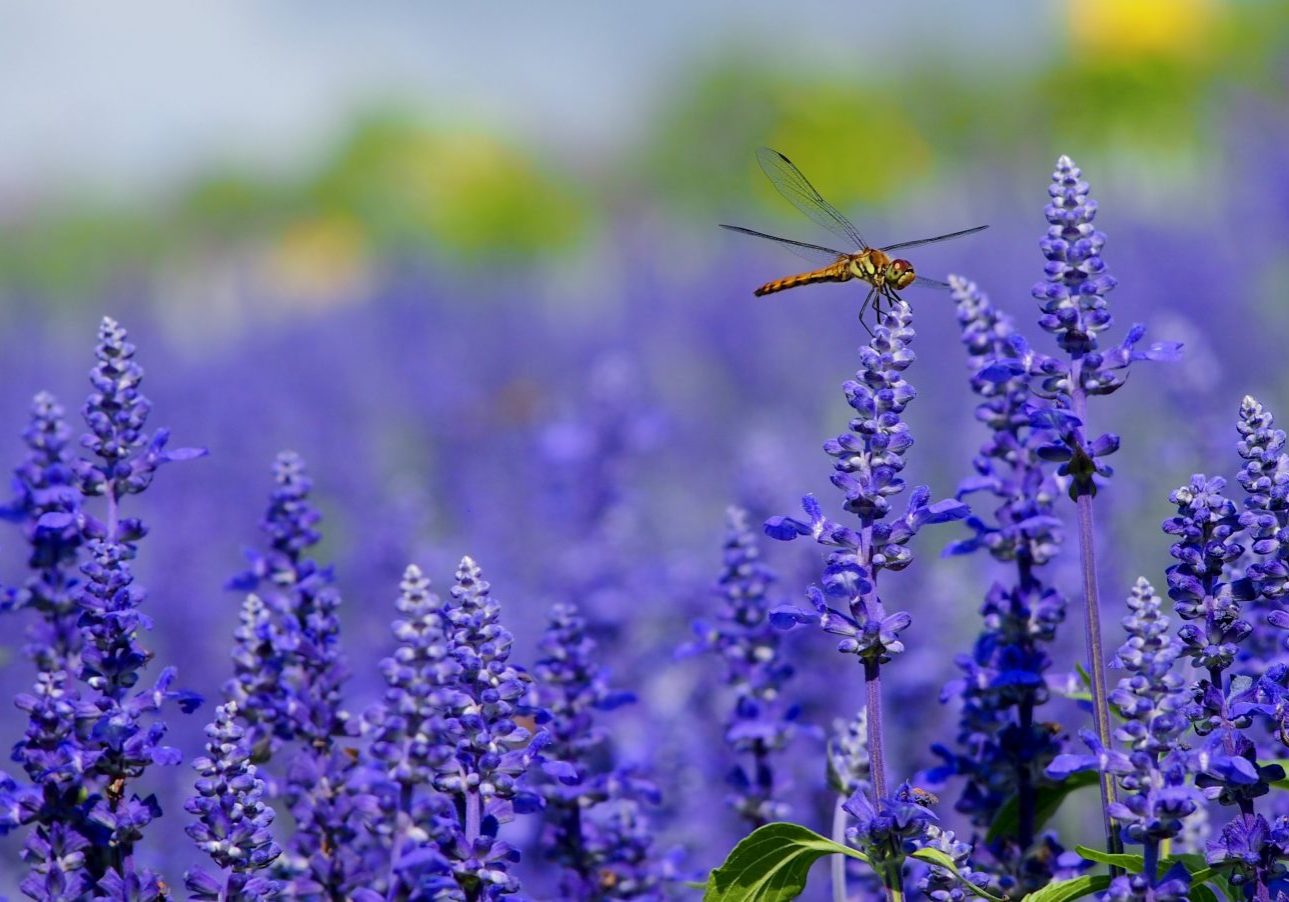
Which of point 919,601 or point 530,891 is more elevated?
point 919,601

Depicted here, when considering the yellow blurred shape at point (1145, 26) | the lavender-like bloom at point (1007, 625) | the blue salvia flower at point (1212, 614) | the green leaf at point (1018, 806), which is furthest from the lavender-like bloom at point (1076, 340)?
the yellow blurred shape at point (1145, 26)

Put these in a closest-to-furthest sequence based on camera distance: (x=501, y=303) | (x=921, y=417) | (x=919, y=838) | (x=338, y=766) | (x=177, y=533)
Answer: (x=919, y=838) → (x=338, y=766) → (x=177, y=533) → (x=921, y=417) → (x=501, y=303)

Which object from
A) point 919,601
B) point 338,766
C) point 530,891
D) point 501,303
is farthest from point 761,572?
point 501,303

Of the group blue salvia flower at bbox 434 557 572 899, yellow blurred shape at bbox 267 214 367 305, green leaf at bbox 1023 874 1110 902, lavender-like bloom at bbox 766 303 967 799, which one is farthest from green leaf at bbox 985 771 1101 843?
yellow blurred shape at bbox 267 214 367 305

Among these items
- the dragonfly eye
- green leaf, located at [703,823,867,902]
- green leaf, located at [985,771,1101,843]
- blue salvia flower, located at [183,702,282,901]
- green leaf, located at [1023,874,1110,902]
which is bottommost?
green leaf, located at [1023,874,1110,902]

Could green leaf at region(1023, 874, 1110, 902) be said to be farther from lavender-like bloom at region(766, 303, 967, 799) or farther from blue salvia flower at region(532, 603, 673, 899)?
blue salvia flower at region(532, 603, 673, 899)

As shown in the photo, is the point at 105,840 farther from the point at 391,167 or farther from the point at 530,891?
the point at 391,167
